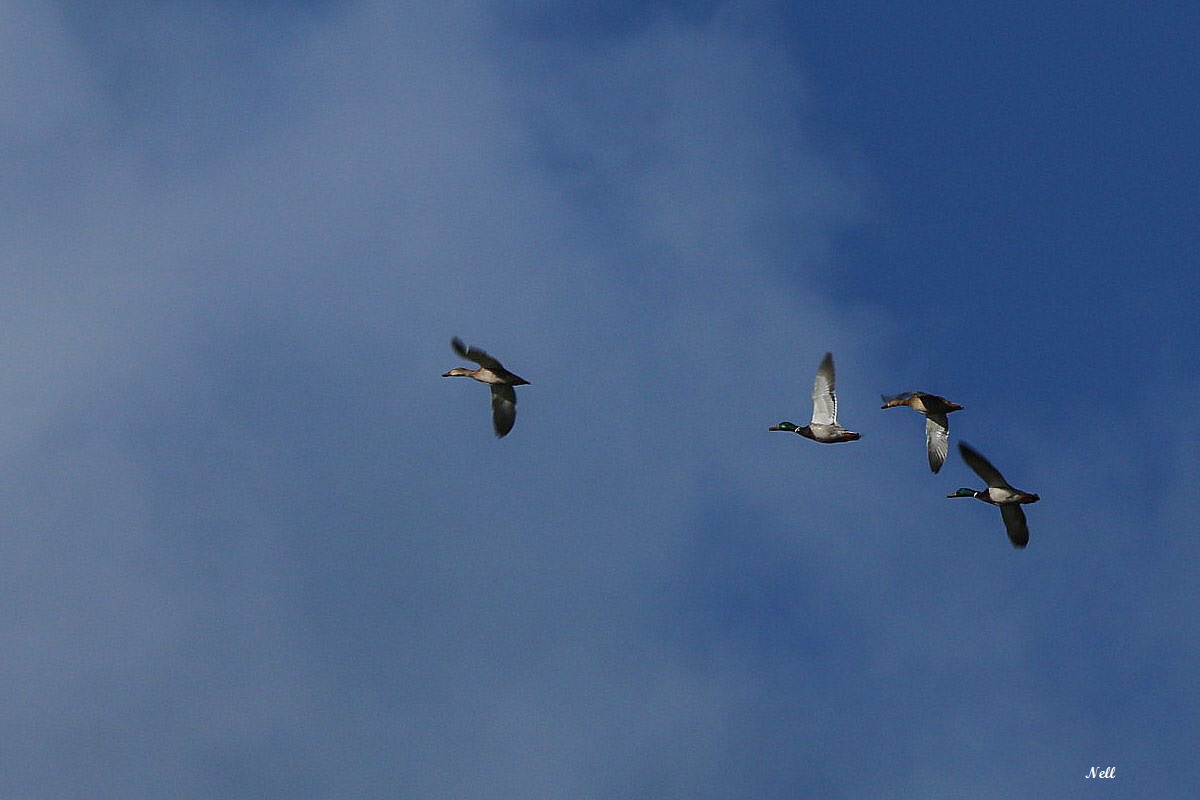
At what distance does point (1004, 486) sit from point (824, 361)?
8.09 metres

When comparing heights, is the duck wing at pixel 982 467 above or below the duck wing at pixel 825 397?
below

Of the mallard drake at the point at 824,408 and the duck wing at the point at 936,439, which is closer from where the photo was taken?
the mallard drake at the point at 824,408

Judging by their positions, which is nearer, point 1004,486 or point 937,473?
point 1004,486

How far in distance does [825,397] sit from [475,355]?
43.6ft

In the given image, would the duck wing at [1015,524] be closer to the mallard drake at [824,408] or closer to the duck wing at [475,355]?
the mallard drake at [824,408]

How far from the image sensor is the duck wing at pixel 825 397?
74.1 m

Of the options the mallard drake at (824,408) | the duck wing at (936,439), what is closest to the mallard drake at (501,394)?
the mallard drake at (824,408)

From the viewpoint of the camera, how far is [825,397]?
7419 cm

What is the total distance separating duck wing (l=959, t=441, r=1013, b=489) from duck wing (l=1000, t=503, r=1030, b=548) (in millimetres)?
1424

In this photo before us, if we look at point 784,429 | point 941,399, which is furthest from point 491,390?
point 941,399

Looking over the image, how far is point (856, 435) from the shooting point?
7325cm

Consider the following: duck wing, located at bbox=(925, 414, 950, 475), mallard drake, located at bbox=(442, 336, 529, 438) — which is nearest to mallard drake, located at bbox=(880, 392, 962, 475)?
duck wing, located at bbox=(925, 414, 950, 475)

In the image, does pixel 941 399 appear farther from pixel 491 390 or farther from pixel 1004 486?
pixel 491 390

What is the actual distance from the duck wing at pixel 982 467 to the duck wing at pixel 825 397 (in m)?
5.20
